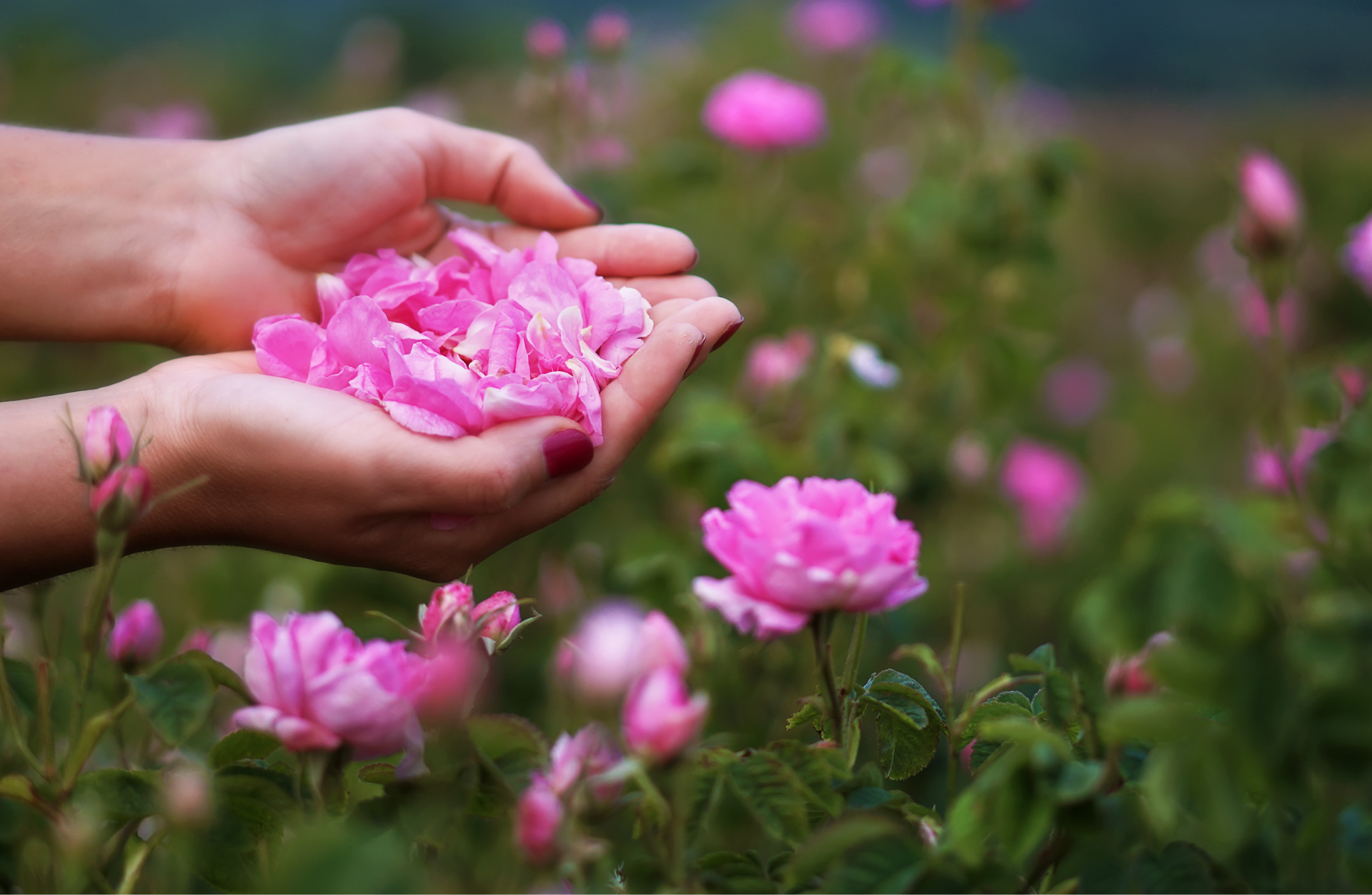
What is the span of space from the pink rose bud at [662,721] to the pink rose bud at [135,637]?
573 mm

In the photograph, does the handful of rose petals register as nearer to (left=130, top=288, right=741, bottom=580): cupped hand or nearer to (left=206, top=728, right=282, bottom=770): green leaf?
(left=130, top=288, right=741, bottom=580): cupped hand

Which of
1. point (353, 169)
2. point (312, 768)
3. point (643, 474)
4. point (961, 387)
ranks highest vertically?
point (353, 169)

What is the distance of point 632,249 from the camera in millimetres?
1265

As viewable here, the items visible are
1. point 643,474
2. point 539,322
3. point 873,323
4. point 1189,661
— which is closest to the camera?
point 1189,661

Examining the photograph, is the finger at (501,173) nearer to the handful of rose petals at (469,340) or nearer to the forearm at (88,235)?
the handful of rose petals at (469,340)

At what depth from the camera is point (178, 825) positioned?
0.55 metres

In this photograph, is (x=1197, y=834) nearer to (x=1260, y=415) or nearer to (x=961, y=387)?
(x=1260, y=415)

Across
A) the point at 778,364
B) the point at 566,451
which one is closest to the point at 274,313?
the point at 566,451

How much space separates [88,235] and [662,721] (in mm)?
1121

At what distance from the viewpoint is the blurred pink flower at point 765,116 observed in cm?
210

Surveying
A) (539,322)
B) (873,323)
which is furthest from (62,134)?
(873,323)

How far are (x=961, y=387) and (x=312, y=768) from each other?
152 centimetres

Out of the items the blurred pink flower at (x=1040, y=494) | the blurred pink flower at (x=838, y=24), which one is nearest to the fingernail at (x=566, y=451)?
the blurred pink flower at (x=1040, y=494)

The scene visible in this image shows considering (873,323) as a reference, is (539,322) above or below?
above
